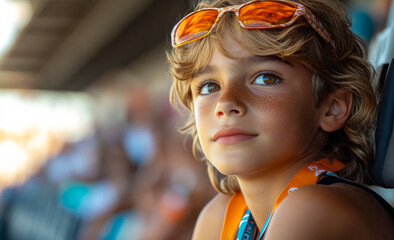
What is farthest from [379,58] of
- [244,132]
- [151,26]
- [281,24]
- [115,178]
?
[151,26]

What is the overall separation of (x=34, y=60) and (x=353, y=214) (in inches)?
475

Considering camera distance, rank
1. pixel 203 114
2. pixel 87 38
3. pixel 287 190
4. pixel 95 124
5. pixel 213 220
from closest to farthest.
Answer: pixel 287 190
pixel 203 114
pixel 213 220
pixel 95 124
pixel 87 38

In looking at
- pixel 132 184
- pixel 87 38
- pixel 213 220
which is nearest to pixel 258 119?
pixel 213 220

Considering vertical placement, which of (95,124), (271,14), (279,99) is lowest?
(279,99)

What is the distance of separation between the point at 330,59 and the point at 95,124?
4.29 metres

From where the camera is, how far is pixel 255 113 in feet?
3.63

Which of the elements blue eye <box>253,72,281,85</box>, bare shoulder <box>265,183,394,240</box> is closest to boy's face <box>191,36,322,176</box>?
blue eye <box>253,72,281,85</box>

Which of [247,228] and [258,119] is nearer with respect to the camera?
[258,119]

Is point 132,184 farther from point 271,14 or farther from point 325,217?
point 325,217

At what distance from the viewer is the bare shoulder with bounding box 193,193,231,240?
1.37 m

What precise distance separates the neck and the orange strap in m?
0.05

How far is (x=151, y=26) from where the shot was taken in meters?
6.83

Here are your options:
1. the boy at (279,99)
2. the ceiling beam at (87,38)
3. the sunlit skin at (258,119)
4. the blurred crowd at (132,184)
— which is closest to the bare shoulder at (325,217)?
the boy at (279,99)

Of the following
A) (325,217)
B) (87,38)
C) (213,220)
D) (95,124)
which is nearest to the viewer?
(325,217)
